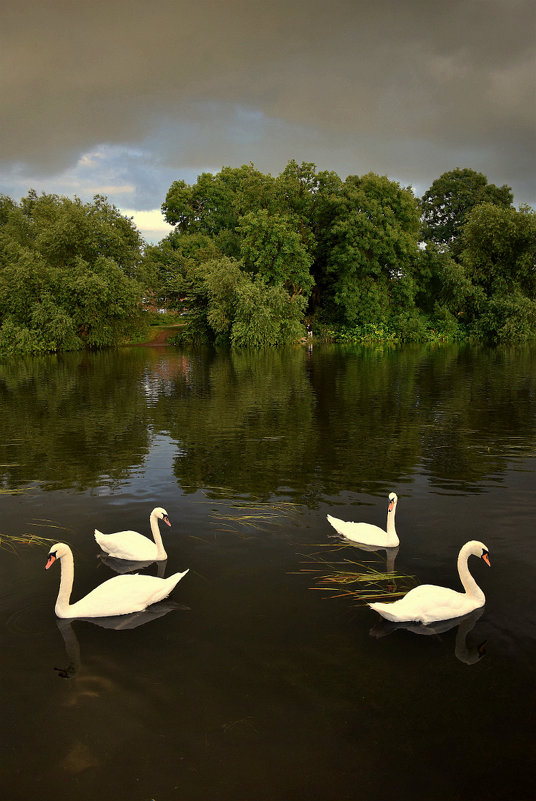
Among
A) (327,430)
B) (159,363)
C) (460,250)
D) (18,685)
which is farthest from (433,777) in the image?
(460,250)

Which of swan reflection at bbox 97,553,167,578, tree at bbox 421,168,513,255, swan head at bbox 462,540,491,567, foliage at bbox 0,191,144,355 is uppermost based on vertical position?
tree at bbox 421,168,513,255

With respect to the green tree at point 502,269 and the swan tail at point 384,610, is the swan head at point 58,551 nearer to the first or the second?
the swan tail at point 384,610

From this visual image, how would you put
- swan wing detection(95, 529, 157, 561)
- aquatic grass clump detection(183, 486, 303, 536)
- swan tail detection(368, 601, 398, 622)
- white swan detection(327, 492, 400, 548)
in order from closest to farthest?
swan tail detection(368, 601, 398, 622) → swan wing detection(95, 529, 157, 561) → white swan detection(327, 492, 400, 548) → aquatic grass clump detection(183, 486, 303, 536)

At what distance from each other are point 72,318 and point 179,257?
21.0 m

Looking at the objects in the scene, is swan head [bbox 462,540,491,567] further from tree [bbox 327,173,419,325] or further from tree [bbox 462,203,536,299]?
tree [bbox 462,203,536,299]

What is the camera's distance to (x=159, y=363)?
4541cm

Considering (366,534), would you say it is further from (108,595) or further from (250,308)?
(250,308)

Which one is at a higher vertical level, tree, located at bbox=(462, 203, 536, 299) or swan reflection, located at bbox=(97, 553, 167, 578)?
tree, located at bbox=(462, 203, 536, 299)

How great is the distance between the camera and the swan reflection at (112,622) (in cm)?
638

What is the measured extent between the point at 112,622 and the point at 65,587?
2.71 ft

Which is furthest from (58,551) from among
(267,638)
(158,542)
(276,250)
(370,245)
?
(370,245)

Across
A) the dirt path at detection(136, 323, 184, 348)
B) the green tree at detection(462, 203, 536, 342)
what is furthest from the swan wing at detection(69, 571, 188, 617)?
the dirt path at detection(136, 323, 184, 348)

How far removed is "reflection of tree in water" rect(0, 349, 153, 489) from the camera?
1388 centimetres

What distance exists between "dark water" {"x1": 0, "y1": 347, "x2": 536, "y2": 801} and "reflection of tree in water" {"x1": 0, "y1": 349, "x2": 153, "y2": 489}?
0.17 meters
